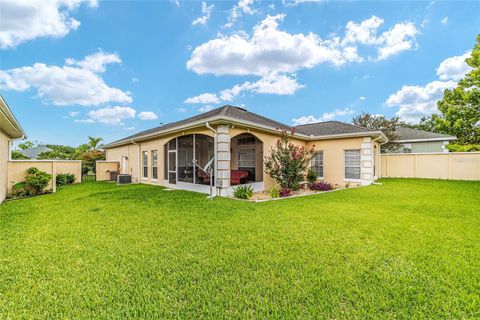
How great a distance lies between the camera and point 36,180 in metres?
11.2

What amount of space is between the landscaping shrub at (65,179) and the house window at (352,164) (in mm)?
18765

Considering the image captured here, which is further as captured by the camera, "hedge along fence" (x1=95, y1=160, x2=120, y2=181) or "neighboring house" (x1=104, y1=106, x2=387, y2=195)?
"hedge along fence" (x1=95, y1=160, x2=120, y2=181)

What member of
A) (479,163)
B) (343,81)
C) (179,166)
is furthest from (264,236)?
(479,163)

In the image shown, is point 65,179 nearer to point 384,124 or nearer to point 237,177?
point 237,177

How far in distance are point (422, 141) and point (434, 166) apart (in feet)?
28.4

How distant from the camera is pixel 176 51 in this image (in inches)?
559

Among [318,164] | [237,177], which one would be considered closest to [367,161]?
[318,164]

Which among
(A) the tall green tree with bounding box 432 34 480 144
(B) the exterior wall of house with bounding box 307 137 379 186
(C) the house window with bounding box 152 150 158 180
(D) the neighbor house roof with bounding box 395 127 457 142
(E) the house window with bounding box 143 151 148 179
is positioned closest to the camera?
(B) the exterior wall of house with bounding box 307 137 379 186

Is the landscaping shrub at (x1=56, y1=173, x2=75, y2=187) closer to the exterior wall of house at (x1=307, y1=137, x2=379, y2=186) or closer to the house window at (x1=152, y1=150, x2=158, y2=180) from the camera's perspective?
the house window at (x1=152, y1=150, x2=158, y2=180)

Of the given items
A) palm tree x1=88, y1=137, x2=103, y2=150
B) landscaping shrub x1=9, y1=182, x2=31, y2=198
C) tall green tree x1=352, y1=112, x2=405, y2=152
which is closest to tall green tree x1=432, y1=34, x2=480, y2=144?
tall green tree x1=352, y1=112, x2=405, y2=152

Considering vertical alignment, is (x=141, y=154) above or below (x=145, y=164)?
above

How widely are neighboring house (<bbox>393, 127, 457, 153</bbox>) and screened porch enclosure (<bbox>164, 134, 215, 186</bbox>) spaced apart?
67.3 ft

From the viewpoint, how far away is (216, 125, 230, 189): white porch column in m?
9.19

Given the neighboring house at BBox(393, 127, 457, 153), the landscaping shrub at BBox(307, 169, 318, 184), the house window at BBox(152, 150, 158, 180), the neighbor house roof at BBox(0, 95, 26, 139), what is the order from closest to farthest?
the neighbor house roof at BBox(0, 95, 26, 139), the landscaping shrub at BBox(307, 169, 318, 184), the house window at BBox(152, 150, 158, 180), the neighboring house at BBox(393, 127, 457, 153)
